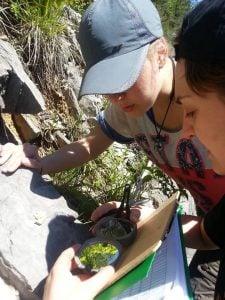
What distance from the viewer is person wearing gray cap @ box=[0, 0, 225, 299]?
1667 mm

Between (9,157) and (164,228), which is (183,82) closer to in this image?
(164,228)

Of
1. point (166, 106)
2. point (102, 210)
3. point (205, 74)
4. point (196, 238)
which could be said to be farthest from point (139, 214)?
point (205, 74)

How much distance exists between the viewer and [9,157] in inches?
80.1

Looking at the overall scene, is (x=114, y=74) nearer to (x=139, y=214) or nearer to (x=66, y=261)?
(x=139, y=214)

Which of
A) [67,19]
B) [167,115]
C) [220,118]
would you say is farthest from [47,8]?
[220,118]

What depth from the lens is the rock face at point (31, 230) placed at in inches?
62.9

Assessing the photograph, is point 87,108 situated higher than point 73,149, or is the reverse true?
point 73,149

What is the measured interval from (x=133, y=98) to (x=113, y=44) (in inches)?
9.2

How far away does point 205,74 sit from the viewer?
1.07 m

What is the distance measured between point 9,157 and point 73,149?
0.34 metres

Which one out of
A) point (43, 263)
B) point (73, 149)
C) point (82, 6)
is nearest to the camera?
point (43, 263)

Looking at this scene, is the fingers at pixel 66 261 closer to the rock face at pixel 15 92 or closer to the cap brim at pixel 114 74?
the cap brim at pixel 114 74

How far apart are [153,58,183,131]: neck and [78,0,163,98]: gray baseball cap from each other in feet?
0.64

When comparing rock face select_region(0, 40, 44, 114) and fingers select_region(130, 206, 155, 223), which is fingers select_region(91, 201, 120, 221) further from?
rock face select_region(0, 40, 44, 114)
